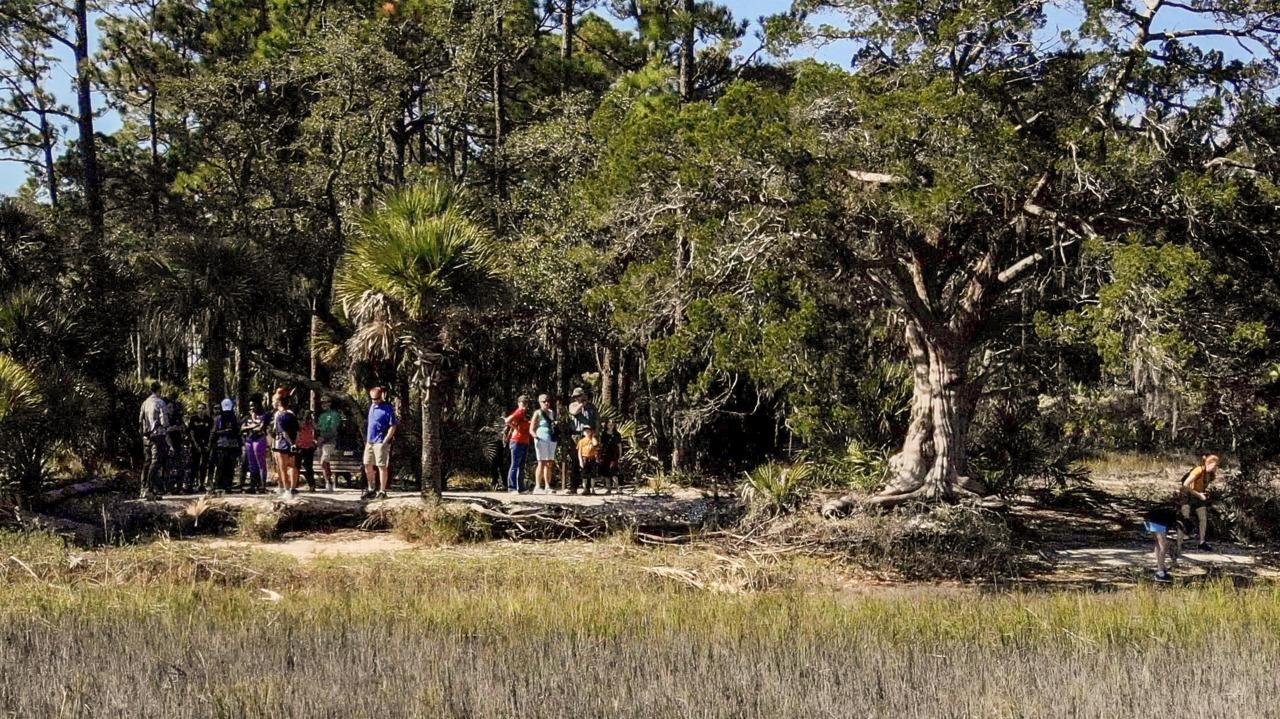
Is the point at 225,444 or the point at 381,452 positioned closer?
the point at 381,452

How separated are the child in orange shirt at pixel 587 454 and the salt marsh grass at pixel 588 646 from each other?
4767 mm

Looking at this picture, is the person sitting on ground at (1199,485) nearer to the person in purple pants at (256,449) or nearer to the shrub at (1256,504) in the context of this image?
the shrub at (1256,504)

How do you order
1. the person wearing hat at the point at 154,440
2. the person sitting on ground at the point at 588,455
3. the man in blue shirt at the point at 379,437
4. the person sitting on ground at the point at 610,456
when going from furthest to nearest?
1. the person sitting on ground at the point at 610,456
2. the person sitting on ground at the point at 588,455
3. the man in blue shirt at the point at 379,437
4. the person wearing hat at the point at 154,440

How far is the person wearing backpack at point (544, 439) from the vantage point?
685 inches

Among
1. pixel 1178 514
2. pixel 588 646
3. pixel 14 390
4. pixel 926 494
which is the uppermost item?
pixel 14 390

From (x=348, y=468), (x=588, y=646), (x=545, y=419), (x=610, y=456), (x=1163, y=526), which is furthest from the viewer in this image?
(x=348, y=468)

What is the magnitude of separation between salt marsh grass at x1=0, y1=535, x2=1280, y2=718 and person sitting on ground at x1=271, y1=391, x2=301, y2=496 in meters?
3.44

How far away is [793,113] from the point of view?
14734mm

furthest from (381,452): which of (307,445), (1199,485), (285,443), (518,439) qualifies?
(1199,485)

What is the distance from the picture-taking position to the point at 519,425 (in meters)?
17.5

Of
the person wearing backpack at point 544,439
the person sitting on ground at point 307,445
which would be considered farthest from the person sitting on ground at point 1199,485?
the person sitting on ground at point 307,445

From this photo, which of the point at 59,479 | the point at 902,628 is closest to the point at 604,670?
the point at 902,628

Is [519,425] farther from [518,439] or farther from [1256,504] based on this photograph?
[1256,504]

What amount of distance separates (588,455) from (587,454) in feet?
0.08
